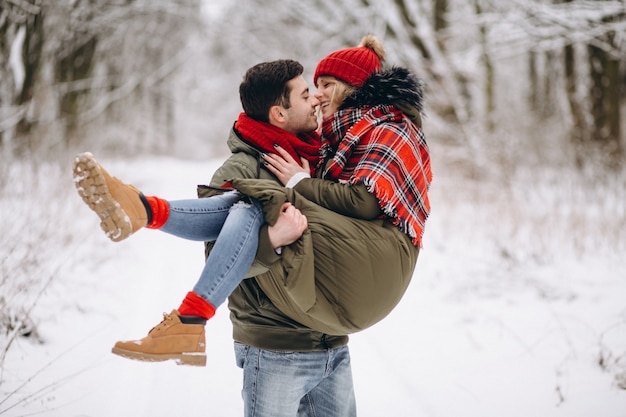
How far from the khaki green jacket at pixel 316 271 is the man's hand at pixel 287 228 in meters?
A: 0.03

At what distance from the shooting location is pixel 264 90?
84.8 inches

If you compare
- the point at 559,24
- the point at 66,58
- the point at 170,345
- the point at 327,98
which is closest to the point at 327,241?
the point at 170,345

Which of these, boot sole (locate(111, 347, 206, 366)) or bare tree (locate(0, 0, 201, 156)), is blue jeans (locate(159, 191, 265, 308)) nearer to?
boot sole (locate(111, 347, 206, 366))

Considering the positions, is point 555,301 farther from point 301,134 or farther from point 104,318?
point 104,318

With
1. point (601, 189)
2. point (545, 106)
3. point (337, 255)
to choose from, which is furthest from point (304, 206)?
point (545, 106)

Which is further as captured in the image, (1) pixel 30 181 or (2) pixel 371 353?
(1) pixel 30 181

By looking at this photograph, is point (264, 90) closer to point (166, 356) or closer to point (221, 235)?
point (221, 235)

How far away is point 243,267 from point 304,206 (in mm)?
330

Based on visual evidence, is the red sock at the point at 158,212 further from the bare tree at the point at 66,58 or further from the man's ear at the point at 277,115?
the bare tree at the point at 66,58

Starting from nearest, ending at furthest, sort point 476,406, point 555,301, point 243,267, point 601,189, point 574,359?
1. point 243,267
2. point 476,406
3. point 574,359
4. point 555,301
5. point 601,189

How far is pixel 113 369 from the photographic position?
11.0 feet

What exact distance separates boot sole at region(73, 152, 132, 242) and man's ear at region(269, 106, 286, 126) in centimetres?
76

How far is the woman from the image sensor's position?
180 cm

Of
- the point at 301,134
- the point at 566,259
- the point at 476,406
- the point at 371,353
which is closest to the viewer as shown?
the point at 301,134
